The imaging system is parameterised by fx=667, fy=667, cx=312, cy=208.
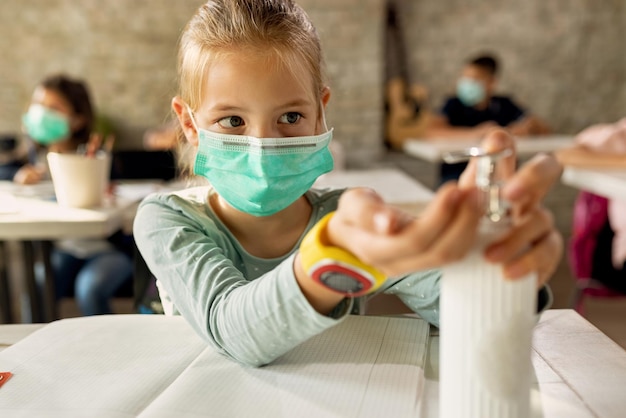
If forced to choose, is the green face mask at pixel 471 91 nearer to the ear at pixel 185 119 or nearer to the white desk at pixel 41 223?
the white desk at pixel 41 223

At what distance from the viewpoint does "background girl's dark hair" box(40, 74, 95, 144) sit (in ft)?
9.25

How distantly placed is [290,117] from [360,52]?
373 cm

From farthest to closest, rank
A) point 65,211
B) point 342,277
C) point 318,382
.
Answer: point 65,211, point 318,382, point 342,277

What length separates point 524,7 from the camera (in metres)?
5.04

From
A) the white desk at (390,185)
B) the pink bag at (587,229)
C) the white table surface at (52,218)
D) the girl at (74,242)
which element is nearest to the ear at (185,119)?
the white table surface at (52,218)

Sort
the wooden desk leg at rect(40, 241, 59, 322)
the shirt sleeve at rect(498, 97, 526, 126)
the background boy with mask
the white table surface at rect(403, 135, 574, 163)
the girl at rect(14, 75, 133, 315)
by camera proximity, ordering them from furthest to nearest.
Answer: the shirt sleeve at rect(498, 97, 526, 126), the background boy with mask, the white table surface at rect(403, 135, 574, 163), the girl at rect(14, 75, 133, 315), the wooden desk leg at rect(40, 241, 59, 322)

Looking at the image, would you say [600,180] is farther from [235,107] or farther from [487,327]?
[487,327]

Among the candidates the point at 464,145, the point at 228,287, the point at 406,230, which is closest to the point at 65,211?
the point at 228,287

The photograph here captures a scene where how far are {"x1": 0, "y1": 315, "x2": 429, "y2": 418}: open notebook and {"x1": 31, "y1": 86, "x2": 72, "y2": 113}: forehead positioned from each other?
81.7 inches

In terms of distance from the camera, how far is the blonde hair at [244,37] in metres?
0.94

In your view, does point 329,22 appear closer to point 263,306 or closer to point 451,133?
point 451,133

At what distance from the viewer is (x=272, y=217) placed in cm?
107

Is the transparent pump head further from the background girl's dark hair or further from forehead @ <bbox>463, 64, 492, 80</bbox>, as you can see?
forehead @ <bbox>463, 64, 492, 80</bbox>

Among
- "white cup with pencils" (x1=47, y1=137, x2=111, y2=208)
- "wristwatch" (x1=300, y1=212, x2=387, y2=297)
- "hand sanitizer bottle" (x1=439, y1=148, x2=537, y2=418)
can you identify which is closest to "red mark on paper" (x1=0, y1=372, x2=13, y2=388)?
"wristwatch" (x1=300, y1=212, x2=387, y2=297)
